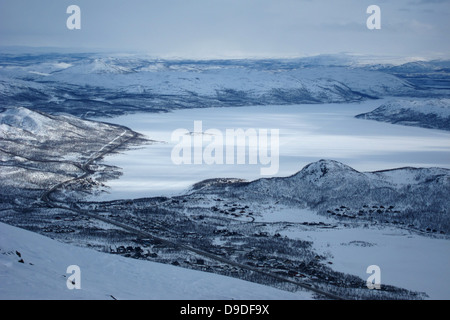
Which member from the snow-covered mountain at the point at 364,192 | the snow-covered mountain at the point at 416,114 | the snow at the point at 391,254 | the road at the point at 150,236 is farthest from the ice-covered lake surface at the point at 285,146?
the snow at the point at 391,254

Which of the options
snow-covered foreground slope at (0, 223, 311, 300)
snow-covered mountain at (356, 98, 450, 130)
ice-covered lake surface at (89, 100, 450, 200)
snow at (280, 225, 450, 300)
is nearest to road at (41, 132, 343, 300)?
snow-covered foreground slope at (0, 223, 311, 300)

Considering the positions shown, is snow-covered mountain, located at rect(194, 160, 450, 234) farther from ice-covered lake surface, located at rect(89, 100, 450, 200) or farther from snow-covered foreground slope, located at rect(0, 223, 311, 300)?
snow-covered foreground slope, located at rect(0, 223, 311, 300)

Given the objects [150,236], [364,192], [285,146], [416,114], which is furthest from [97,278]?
[416,114]

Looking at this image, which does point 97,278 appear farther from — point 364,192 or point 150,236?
point 364,192

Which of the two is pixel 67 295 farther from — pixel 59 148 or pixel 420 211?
pixel 59 148
